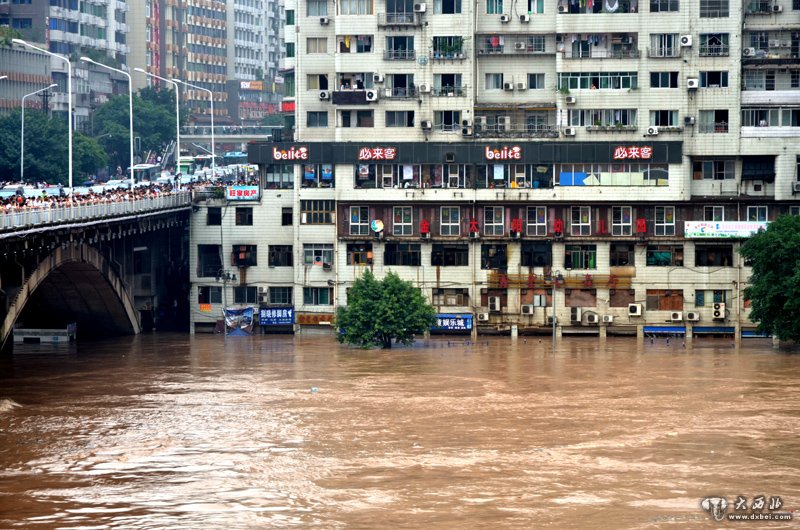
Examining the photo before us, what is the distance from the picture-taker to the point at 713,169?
104812 millimetres

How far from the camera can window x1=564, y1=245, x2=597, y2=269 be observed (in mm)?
104875

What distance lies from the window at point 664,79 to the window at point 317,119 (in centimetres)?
2009

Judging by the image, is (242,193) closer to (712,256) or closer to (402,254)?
(402,254)

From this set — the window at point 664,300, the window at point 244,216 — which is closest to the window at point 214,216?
the window at point 244,216

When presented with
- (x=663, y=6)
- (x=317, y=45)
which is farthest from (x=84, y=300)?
(x=663, y=6)

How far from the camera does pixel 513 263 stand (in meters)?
105

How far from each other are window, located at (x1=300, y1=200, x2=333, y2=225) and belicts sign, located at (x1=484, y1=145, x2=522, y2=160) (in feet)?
33.8

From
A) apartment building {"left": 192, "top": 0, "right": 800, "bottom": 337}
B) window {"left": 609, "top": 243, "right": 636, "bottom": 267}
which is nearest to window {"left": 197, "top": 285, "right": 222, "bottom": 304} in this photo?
apartment building {"left": 192, "top": 0, "right": 800, "bottom": 337}

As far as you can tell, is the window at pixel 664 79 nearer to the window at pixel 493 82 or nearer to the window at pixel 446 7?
the window at pixel 493 82

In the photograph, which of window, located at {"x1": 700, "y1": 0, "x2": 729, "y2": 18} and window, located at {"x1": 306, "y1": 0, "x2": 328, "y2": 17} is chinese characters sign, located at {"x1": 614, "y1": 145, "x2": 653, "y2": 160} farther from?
window, located at {"x1": 306, "y1": 0, "x2": 328, "y2": 17}

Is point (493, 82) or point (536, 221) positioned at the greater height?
point (493, 82)

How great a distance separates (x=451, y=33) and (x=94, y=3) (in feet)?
265

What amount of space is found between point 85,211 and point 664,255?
3604cm

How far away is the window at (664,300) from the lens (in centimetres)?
10475
